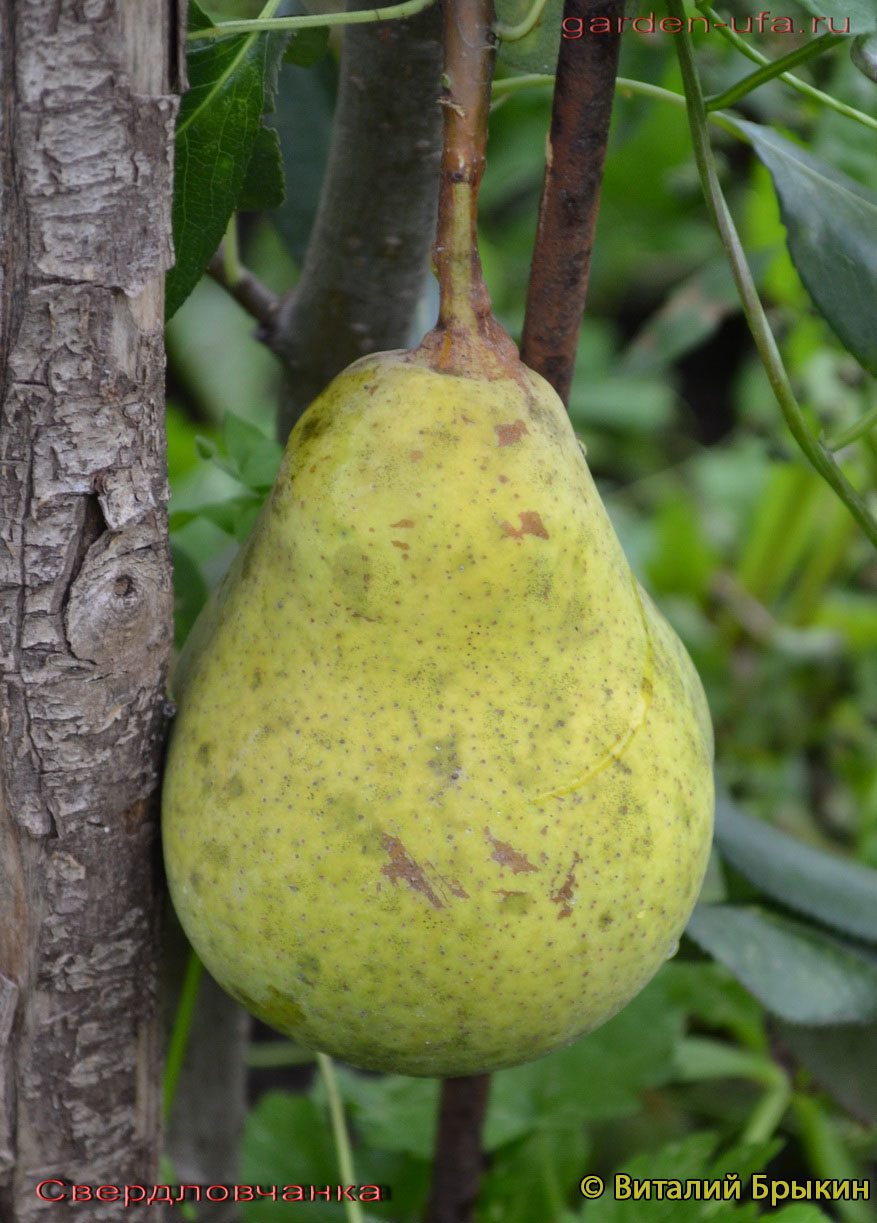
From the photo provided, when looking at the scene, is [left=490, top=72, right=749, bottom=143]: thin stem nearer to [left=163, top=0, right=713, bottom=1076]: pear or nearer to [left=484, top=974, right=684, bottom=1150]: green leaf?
[left=163, top=0, right=713, bottom=1076]: pear

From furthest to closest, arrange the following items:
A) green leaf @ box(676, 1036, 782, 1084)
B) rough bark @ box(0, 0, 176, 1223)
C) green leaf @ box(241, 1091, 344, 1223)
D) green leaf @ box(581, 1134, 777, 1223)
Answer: green leaf @ box(676, 1036, 782, 1084)
green leaf @ box(241, 1091, 344, 1223)
green leaf @ box(581, 1134, 777, 1223)
rough bark @ box(0, 0, 176, 1223)

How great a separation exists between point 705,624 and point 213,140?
1.43 m

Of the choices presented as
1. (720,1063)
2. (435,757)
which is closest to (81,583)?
(435,757)

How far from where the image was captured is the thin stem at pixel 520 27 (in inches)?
19.8

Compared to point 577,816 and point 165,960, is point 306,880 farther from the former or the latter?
point 165,960

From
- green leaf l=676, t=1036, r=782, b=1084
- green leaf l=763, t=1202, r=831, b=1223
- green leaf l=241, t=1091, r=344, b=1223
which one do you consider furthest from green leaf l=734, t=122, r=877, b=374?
green leaf l=676, t=1036, r=782, b=1084

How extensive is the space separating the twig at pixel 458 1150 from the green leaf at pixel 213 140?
0.57 m

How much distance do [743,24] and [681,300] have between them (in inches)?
25.1

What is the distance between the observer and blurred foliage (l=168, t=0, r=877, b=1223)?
0.84m

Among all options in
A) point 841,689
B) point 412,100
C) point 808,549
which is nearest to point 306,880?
point 412,100

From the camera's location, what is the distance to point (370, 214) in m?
0.74

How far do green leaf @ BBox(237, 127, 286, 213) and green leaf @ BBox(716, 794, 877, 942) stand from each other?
53cm

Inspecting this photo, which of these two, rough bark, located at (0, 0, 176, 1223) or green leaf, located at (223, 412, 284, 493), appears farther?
green leaf, located at (223, 412, 284, 493)

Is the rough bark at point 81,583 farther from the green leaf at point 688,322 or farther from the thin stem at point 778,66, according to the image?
the green leaf at point 688,322
